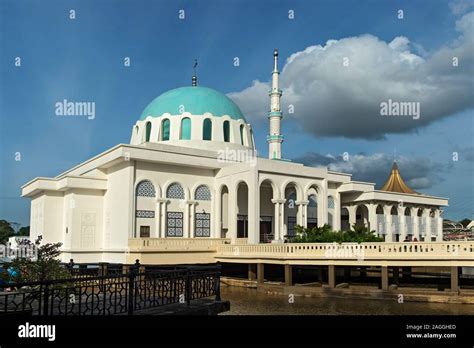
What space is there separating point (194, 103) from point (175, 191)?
7.17 m

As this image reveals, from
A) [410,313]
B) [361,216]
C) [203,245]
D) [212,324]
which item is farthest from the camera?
[361,216]

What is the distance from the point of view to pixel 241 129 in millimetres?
31641

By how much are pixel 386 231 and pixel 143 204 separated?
17227 mm

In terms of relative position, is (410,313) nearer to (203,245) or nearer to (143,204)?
(203,245)

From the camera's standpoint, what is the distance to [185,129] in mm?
29578

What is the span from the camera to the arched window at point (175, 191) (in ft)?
81.9

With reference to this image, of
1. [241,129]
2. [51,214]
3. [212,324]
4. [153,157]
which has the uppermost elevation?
[241,129]

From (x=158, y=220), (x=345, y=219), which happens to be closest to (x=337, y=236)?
(x=158, y=220)

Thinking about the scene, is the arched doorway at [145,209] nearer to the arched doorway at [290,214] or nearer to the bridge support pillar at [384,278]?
the arched doorway at [290,214]

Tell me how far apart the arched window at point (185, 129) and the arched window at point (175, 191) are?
4872 mm

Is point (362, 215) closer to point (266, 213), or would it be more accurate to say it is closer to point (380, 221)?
point (380, 221)

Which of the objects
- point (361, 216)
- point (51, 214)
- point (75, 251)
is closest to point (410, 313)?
point (75, 251)

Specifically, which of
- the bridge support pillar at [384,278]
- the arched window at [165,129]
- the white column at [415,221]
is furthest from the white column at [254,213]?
the white column at [415,221]

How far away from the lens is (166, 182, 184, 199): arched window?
2497cm
